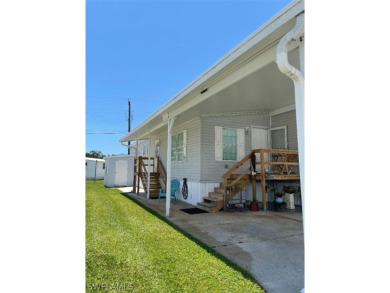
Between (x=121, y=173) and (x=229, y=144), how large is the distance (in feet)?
33.7

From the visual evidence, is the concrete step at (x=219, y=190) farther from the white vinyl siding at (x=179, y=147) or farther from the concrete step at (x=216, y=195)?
the white vinyl siding at (x=179, y=147)

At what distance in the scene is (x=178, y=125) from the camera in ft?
30.4

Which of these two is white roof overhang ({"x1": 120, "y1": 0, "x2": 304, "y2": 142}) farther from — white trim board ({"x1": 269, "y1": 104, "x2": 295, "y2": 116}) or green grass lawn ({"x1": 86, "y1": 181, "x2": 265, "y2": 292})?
green grass lawn ({"x1": 86, "y1": 181, "x2": 265, "y2": 292})

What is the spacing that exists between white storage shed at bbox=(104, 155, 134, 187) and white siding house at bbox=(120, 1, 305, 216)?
16.3ft

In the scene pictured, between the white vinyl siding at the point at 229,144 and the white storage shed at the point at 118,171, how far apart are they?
31.9 ft

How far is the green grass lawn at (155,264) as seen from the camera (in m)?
2.39

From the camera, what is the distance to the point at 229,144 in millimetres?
8086

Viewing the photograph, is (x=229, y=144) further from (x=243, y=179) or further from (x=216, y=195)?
(x=216, y=195)
